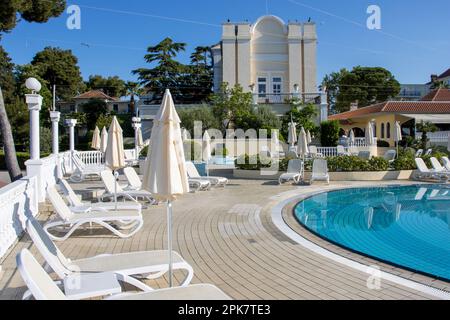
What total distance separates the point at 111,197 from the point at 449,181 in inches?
522

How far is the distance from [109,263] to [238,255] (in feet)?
7.10

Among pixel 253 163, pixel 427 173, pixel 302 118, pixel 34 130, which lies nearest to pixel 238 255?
pixel 34 130

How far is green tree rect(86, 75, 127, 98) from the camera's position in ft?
209

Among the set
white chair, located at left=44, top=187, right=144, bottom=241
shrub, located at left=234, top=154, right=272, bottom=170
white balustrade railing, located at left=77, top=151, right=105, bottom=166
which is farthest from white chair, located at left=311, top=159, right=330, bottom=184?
white balustrade railing, located at left=77, top=151, right=105, bottom=166

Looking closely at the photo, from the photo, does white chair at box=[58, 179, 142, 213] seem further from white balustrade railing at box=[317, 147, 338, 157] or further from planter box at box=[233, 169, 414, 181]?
white balustrade railing at box=[317, 147, 338, 157]

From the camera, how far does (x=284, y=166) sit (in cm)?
1725

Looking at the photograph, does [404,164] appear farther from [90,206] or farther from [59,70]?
[59,70]

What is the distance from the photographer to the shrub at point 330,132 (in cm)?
3105

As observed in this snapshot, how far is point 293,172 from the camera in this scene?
15.9m

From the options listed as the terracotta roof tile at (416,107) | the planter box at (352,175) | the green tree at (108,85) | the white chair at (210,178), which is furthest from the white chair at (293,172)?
the green tree at (108,85)

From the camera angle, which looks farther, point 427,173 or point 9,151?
point 427,173

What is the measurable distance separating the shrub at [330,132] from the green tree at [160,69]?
1886cm

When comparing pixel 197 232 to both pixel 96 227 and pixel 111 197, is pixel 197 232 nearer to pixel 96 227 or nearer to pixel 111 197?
pixel 96 227

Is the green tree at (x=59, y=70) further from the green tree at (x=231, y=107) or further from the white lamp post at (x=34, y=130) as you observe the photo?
the white lamp post at (x=34, y=130)
